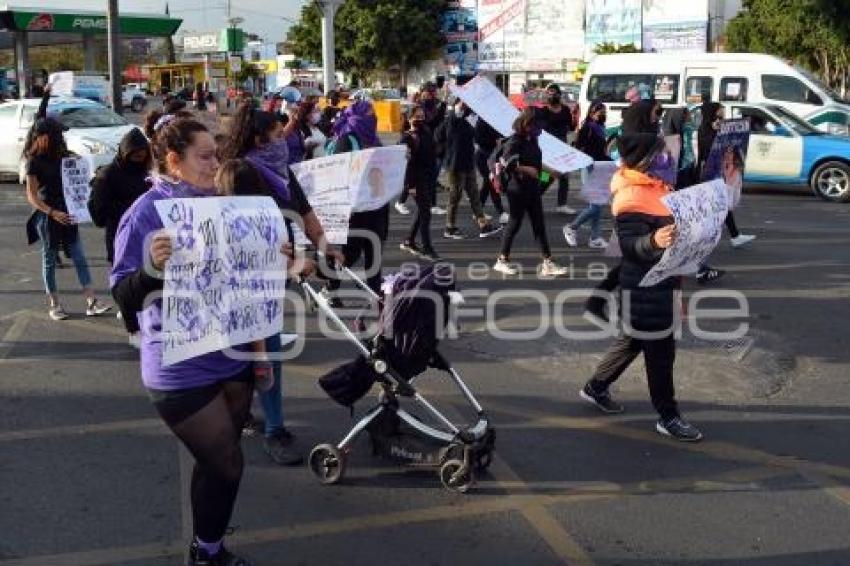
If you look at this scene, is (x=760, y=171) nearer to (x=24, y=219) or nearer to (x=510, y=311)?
(x=510, y=311)

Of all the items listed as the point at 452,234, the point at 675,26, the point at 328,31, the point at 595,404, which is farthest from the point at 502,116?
the point at 675,26

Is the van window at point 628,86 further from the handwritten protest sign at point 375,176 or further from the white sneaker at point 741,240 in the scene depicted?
the handwritten protest sign at point 375,176

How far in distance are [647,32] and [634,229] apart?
48.5 m

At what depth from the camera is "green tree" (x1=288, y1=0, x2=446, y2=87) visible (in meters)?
55.2

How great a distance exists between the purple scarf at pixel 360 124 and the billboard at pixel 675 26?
140 ft

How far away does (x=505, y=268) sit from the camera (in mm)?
9828

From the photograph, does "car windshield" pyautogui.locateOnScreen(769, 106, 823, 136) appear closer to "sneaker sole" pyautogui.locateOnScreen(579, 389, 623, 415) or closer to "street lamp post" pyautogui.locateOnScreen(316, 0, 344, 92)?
"street lamp post" pyautogui.locateOnScreen(316, 0, 344, 92)

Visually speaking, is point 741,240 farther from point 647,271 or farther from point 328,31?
point 328,31

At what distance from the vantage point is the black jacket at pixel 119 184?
662cm

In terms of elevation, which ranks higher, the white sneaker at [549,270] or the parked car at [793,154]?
the parked car at [793,154]

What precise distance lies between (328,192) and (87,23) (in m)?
45.7

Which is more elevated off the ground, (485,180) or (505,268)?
(485,180)

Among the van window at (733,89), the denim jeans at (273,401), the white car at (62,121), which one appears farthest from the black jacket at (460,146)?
the van window at (733,89)

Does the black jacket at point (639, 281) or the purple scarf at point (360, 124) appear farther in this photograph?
the purple scarf at point (360, 124)
